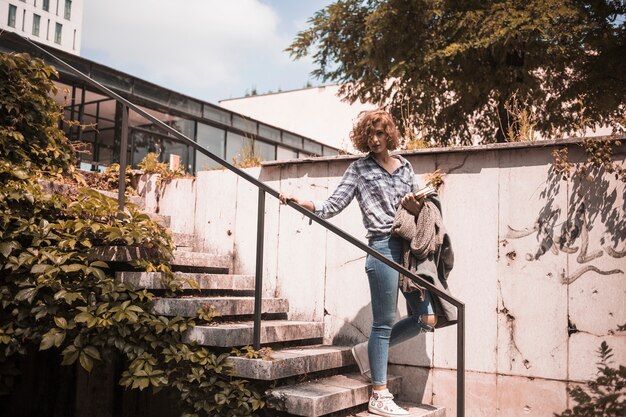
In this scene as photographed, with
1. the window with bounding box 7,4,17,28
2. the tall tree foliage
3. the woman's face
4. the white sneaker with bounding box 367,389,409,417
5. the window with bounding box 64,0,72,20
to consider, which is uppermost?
the window with bounding box 64,0,72,20

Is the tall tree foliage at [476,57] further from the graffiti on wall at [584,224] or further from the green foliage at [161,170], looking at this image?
the graffiti on wall at [584,224]

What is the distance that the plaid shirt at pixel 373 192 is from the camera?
332 cm

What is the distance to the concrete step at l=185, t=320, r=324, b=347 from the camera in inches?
133

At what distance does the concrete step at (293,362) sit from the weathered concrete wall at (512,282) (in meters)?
0.29

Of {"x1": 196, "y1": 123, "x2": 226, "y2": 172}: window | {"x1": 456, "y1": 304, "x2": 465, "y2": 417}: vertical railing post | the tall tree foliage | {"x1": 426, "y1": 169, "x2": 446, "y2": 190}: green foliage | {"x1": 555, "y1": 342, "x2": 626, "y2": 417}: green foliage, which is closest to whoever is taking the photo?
{"x1": 555, "y1": 342, "x2": 626, "y2": 417}: green foliage

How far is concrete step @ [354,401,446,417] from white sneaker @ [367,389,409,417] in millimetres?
47

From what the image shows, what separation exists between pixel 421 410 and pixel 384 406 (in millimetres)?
323

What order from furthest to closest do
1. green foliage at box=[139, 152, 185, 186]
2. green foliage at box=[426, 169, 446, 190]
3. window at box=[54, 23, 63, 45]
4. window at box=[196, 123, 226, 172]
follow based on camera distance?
window at box=[54, 23, 63, 45]
window at box=[196, 123, 226, 172]
green foliage at box=[139, 152, 185, 186]
green foliage at box=[426, 169, 446, 190]

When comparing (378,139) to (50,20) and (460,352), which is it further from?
(50,20)

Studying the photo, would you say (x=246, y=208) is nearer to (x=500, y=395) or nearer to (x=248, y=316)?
(x=248, y=316)

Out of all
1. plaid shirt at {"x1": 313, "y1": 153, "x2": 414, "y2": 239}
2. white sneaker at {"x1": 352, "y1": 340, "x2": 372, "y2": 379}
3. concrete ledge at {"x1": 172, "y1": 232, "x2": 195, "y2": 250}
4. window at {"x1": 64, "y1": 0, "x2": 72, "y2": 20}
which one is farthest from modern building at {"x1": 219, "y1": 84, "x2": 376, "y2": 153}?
window at {"x1": 64, "y1": 0, "x2": 72, "y2": 20}

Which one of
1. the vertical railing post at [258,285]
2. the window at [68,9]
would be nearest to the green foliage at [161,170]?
the vertical railing post at [258,285]

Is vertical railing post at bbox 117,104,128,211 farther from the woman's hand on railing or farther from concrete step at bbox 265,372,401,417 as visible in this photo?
concrete step at bbox 265,372,401,417

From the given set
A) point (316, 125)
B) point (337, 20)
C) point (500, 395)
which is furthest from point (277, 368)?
point (316, 125)
